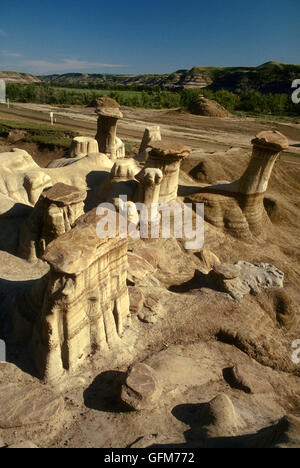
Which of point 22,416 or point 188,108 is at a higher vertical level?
point 188,108

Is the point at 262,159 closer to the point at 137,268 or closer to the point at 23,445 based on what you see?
the point at 137,268

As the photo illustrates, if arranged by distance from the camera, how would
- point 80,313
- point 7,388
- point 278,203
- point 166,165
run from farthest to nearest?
point 278,203 < point 166,165 < point 80,313 < point 7,388

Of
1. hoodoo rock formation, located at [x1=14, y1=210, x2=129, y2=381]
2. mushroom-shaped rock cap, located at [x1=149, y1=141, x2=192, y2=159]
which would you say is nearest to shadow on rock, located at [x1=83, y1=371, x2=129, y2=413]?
hoodoo rock formation, located at [x1=14, y1=210, x2=129, y2=381]

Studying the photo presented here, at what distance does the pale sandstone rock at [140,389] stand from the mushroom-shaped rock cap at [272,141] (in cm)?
923

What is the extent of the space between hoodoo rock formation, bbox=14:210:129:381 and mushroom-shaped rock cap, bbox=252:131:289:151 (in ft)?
26.5

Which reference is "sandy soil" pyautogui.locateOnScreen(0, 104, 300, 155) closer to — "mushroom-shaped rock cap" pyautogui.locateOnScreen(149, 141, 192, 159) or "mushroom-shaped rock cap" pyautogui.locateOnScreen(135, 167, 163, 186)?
"mushroom-shaped rock cap" pyautogui.locateOnScreen(149, 141, 192, 159)

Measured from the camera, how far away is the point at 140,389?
5008mm

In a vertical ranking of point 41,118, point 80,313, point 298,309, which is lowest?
point 298,309

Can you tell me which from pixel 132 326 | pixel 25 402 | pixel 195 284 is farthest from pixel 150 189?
pixel 25 402

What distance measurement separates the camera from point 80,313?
17.4 ft

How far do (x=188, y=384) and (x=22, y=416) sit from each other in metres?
2.56

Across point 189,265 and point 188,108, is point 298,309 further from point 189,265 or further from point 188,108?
point 188,108

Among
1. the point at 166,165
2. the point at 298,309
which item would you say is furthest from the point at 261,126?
the point at 298,309

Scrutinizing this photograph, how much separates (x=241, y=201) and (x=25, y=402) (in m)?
10.8
